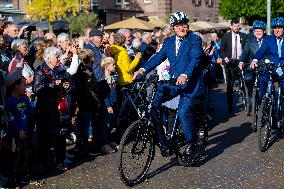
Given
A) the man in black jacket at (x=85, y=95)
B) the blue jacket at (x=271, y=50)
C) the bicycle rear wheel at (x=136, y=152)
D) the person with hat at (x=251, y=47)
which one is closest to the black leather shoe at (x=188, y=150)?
the bicycle rear wheel at (x=136, y=152)

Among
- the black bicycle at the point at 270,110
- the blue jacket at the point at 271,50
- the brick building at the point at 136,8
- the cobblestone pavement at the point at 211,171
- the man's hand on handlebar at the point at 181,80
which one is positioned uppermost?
the brick building at the point at 136,8

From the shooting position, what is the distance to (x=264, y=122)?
858cm

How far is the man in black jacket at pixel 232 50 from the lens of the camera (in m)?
12.7

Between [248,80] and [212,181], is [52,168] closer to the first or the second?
[212,181]

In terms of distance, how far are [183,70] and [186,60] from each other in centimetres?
15

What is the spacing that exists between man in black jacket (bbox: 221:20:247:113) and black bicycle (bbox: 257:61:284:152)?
340 centimetres

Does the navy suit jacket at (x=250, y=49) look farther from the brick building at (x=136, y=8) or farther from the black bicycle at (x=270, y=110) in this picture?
the brick building at (x=136, y=8)

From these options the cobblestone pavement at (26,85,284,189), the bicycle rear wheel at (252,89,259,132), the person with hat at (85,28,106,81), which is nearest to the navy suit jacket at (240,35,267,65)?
the bicycle rear wheel at (252,89,259,132)

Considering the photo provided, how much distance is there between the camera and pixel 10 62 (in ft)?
27.1

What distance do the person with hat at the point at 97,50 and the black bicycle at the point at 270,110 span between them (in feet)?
8.97

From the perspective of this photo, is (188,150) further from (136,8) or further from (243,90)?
(136,8)

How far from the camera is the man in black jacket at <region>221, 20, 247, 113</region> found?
12716 millimetres

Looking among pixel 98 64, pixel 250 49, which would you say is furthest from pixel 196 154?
pixel 250 49

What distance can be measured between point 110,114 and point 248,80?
3843 mm
